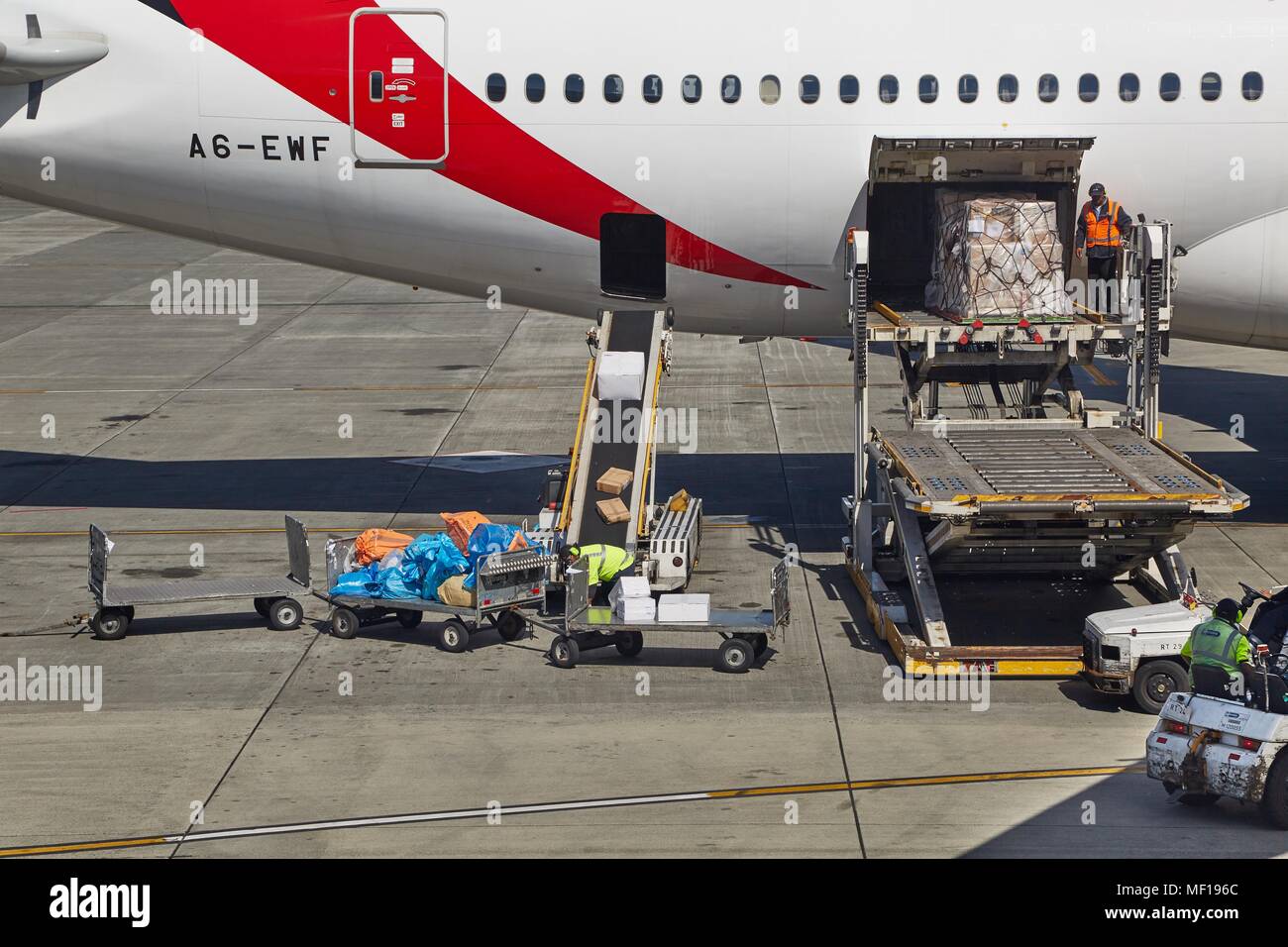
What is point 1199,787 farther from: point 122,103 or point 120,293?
point 120,293

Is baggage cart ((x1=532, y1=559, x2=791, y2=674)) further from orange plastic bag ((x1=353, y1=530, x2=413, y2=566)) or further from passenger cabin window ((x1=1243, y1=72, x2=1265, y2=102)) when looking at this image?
passenger cabin window ((x1=1243, y1=72, x2=1265, y2=102))

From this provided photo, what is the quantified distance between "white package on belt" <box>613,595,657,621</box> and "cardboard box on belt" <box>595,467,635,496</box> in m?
2.60

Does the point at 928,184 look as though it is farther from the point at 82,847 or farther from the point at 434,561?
the point at 82,847

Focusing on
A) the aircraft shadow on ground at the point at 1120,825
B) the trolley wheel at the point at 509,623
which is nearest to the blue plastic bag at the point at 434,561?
the trolley wheel at the point at 509,623

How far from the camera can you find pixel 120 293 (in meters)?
45.2

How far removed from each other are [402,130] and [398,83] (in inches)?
22.0

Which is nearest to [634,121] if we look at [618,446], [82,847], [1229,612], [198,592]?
[618,446]

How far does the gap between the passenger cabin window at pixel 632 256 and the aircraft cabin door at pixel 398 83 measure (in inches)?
90.4

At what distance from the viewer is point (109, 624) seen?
18812 millimetres

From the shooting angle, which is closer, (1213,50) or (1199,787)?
Result: (1199,787)

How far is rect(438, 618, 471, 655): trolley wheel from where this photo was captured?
18.2 metres

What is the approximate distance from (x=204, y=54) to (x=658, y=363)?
6780mm

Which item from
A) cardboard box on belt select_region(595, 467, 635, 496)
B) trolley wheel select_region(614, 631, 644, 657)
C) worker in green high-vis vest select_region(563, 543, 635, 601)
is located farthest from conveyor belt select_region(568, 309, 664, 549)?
trolley wheel select_region(614, 631, 644, 657)

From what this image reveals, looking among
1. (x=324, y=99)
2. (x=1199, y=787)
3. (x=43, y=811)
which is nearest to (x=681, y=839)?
(x=1199, y=787)
